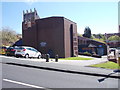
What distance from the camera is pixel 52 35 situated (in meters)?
28.3

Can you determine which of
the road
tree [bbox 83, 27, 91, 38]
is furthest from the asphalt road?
tree [bbox 83, 27, 91, 38]

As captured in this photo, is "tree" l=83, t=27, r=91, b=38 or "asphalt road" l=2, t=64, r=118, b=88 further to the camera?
"tree" l=83, t=27, r=91, b=38

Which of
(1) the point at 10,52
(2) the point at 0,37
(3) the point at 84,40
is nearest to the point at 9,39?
(2) the point at 0,37

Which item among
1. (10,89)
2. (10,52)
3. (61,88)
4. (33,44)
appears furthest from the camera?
(33,44)

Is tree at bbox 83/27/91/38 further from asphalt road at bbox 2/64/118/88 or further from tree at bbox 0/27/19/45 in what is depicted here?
asphalt road at bbox 2/64/118/88

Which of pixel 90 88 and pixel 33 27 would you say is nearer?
pixel 90 88

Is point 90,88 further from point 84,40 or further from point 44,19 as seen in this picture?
point 84,40

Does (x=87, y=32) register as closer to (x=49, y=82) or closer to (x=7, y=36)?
(x=7, y=36)

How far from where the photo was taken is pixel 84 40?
1977 inches

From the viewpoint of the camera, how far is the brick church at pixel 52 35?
2795cm

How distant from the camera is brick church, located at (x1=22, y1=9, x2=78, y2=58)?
27953 mm

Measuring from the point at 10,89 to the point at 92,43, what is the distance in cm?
4484

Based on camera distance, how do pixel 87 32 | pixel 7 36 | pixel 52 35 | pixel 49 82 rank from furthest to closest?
pixel 87 32
pixel 7 36
pixel 52 35
pixel 49 82

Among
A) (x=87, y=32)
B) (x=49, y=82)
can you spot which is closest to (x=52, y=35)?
(x=49, y=82)
